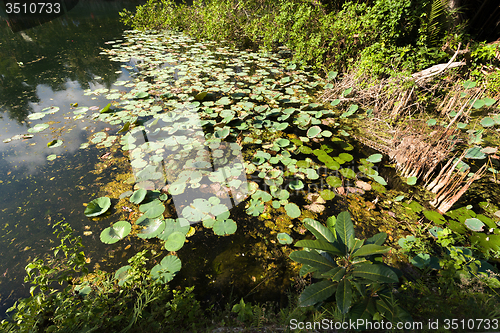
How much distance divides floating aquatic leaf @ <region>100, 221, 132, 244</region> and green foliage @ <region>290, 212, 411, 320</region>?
1.48m

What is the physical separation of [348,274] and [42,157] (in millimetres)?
3546

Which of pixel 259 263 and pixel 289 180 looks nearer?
pixel 259 263

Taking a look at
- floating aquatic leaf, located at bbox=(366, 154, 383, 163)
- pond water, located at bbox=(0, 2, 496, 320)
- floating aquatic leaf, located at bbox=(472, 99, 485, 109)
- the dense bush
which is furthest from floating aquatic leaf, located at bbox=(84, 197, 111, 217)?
floating aquatic leaf, located at bbox=(472, 99, 485, 109)

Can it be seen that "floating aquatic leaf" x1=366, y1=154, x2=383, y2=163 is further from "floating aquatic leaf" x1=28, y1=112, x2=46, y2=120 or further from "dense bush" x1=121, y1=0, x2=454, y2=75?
"floating aquatic leaf" x1=28, y1=112, x2=46, y2=120

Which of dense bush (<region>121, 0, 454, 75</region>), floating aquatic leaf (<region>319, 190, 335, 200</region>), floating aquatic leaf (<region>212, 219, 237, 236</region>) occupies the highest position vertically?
dense bush (<region>121, 0, 454, 75</region>)

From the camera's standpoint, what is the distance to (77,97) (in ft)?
12.6

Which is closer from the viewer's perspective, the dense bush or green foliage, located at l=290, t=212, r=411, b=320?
green foliage, located at l=290, t=212, r=411, b=320

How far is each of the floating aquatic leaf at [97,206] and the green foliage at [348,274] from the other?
5.93ft

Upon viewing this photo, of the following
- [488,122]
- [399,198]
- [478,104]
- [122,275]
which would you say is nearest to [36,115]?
[122,275]

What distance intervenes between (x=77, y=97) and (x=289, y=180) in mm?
4252

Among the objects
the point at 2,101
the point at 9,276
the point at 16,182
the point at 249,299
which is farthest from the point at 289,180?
the point at 2,101

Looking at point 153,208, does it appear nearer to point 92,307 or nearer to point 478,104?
point 92,307

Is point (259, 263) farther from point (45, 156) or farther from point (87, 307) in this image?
point (45, 156)

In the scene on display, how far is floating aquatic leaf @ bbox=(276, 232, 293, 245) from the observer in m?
1.77
